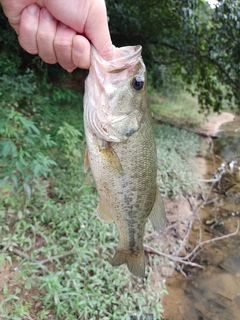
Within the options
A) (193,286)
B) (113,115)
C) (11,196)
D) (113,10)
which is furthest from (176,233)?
(113,10)

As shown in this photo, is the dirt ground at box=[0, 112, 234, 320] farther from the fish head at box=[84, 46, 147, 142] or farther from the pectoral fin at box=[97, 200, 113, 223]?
the fish head at box=[84, 46, 147, 142]

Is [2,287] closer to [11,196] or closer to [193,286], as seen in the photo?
[11,196]

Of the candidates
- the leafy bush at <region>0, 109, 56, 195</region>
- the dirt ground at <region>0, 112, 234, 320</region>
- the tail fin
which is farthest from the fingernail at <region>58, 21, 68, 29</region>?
the dirt ground at <region>0, 112, 234, 320</region>

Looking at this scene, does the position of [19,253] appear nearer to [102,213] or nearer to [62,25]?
[102,213]

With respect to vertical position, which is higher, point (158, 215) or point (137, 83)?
point (137, 83)

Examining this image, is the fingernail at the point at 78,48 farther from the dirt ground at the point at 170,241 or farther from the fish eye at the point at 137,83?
the dirt ground at the point at 170,241

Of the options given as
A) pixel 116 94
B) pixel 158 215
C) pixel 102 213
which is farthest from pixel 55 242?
pixel 116 94
